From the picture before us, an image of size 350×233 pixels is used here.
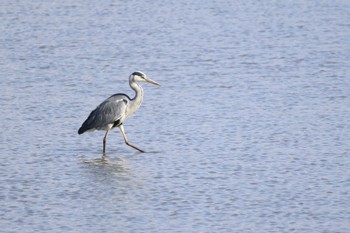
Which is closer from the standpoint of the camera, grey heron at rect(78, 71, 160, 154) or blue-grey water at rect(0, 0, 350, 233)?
blue-grey water at rect(0, 0, 350, 233)

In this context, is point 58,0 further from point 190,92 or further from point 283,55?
point 190,92

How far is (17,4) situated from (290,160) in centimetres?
1610

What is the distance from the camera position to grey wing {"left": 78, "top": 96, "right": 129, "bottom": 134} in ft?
45.0

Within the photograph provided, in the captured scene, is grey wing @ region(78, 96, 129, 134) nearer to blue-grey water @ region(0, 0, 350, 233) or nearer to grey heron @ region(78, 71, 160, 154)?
grey heron @ region(78, 71, 160, 154)

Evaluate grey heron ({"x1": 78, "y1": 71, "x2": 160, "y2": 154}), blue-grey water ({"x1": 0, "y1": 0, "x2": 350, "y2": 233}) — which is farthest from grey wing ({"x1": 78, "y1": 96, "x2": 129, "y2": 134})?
blue-grey water ({"x1": 0, "y1": 0, "x2": 350, "y2": 233})

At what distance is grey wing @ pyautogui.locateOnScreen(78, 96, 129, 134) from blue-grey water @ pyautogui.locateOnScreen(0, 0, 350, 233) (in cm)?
35

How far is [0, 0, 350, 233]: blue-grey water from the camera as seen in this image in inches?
426

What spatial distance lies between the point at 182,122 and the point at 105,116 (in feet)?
5.75

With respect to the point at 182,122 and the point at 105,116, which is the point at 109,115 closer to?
the point at 105,116

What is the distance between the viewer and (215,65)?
770 inches

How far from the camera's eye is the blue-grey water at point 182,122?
1082 cm

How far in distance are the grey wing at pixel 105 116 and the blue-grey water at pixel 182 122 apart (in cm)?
35

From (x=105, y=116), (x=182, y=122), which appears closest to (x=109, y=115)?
(x=105, y=116)

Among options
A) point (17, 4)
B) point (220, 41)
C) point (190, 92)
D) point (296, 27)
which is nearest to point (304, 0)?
point (296, 27)
